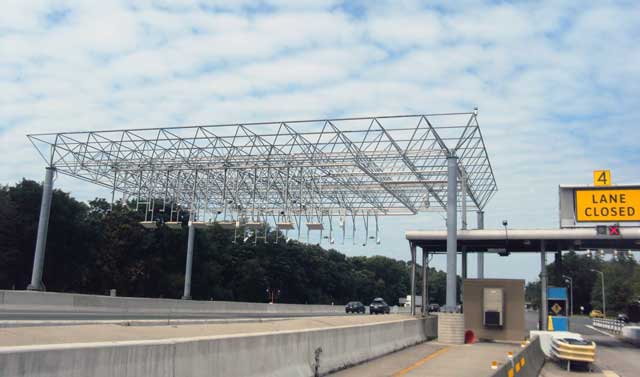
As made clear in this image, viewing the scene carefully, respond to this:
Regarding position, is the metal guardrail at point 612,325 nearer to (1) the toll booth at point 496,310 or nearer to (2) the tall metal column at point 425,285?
(2) the tall metal column at point 425,285

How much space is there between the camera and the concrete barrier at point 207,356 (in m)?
6.80

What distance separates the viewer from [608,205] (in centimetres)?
3047

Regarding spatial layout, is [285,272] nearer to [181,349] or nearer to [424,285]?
[424,285]

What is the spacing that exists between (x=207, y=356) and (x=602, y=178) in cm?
2607

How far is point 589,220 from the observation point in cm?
3055

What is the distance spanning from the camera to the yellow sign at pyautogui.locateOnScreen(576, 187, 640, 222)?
2991 cm

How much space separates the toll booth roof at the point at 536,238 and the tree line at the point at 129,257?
24.3 metres

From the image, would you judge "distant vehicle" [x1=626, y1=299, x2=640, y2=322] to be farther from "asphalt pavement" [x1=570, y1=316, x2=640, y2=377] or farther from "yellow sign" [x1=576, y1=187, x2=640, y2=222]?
"yellow sign" [x1=576, y1=187, x2=640, y2=222]

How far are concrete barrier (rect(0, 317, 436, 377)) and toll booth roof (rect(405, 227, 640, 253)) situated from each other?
15425 millimetres

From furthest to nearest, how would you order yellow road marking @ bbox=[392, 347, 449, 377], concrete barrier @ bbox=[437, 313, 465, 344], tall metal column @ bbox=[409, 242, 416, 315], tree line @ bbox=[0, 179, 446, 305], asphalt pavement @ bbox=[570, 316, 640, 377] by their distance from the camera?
tree line @ bbox=[0, 179, 446, 305] < tall metal column @ bbox=[409, 242, 416, 315] < concrete barrier @ bbox=[437, 313, 465, 344] < asphalt pavement @ bbox=[570, 316, 640, 377] < yellow road marking @ bbox=[392, 347, 449, 377]

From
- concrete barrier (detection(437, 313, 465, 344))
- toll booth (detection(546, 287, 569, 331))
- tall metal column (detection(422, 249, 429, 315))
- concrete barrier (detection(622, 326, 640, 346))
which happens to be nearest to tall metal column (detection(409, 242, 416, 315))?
tall metal column (detection(422, 249, 429, 315))

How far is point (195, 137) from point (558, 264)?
67.2 feet

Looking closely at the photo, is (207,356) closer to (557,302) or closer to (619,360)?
(619,360)

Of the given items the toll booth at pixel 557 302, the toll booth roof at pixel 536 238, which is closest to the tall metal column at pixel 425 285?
the toll booth roof at pixel 536 238
